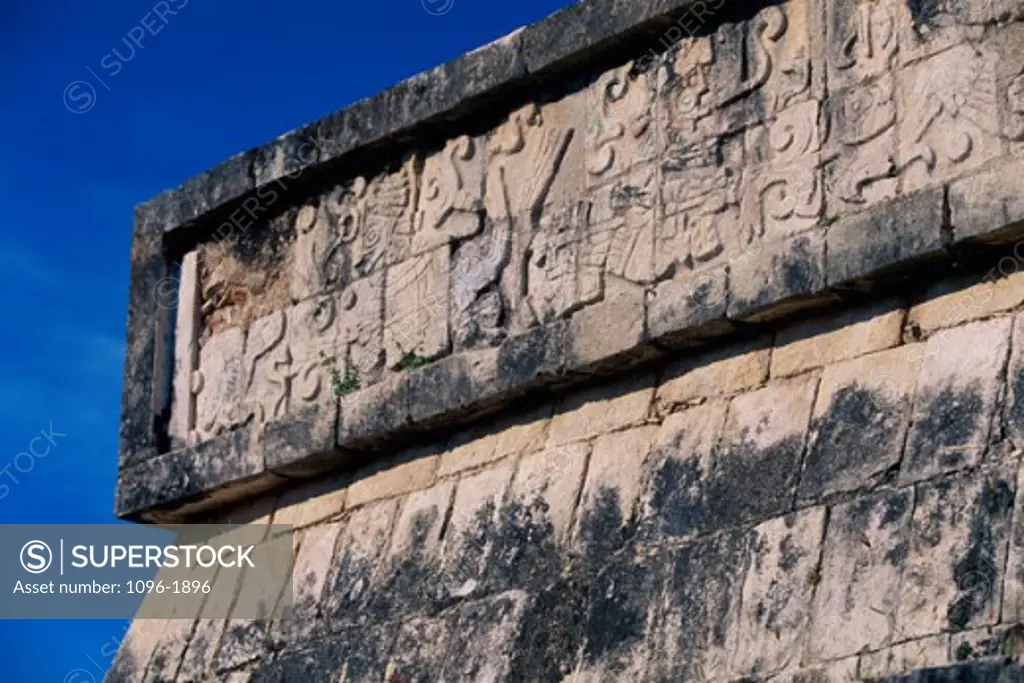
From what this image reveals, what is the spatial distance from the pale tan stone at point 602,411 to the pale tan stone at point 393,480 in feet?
2.13

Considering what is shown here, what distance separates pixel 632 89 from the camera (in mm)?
7938

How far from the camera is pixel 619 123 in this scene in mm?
7945

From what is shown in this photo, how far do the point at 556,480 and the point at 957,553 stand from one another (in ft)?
6.02

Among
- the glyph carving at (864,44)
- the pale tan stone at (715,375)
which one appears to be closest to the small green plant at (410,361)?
the pale tan stone at (715,375)

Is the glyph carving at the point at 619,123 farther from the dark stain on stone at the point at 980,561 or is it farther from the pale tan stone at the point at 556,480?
the dark stain on stone at the point at 980,561

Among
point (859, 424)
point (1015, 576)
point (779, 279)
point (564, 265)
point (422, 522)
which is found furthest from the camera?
point (422, 522)

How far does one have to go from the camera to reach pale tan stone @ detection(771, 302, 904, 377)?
6.98m

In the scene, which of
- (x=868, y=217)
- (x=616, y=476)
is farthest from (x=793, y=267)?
(x=616, y=476)

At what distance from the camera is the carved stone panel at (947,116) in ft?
22.4

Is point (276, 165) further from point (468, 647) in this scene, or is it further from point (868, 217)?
point (868, 217)

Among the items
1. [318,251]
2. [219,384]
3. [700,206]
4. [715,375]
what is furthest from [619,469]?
[219,384]

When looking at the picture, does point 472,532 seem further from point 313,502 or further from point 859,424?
point 859,424

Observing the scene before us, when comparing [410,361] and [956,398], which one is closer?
[956,398]

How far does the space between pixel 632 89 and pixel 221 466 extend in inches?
90.7
